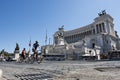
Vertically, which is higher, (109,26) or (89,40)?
(109,26)

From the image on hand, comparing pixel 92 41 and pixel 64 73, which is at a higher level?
pixel 92 41

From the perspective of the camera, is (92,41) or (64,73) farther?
(92,41)

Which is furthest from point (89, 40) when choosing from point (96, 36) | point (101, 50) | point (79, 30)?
point (79, 30)

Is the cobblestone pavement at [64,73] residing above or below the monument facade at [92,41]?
below

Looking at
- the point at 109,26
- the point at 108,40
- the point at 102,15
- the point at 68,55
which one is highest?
the point at 102,15

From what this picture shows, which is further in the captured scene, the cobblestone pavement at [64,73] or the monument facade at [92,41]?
the monument facade at [92,41]

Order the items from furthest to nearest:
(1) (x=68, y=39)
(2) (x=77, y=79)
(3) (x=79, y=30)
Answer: (1) (x=68, y=39) < (3) (x=79, y=30) < (2) (x=77, y=79)

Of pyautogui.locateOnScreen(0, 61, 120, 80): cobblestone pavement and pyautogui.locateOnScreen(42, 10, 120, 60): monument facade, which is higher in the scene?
pyautogui.locateOnScreen(42, 10, 120, 60): monument facade

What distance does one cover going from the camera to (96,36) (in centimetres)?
6731

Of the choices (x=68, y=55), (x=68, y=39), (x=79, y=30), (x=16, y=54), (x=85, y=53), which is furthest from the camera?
(x=68, y=39)

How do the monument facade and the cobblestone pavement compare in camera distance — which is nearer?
the cobblestone pavement

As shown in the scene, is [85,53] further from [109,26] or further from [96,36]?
[109,26]

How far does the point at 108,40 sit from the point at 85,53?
952 inches

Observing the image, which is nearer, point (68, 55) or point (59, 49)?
point (68, 55)
